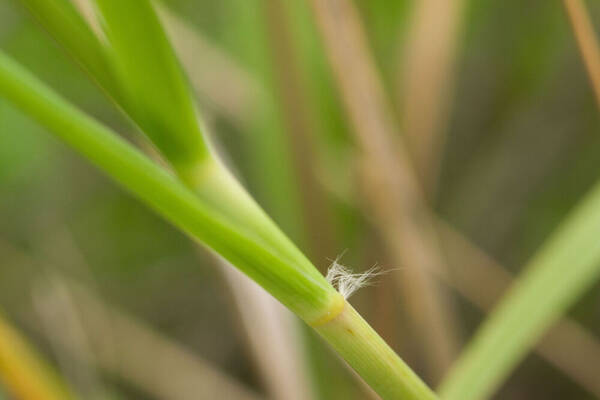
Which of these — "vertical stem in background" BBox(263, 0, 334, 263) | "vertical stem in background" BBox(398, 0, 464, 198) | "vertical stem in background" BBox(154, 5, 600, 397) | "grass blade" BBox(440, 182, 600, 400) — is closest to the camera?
"grass blade" BBox(440, 182, 600, 400)

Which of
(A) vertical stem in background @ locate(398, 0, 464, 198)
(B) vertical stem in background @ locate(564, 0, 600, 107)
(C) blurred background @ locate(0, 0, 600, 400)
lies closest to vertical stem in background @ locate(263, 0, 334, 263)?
(C) blurred background @ locate(0, 0, 600, 400)

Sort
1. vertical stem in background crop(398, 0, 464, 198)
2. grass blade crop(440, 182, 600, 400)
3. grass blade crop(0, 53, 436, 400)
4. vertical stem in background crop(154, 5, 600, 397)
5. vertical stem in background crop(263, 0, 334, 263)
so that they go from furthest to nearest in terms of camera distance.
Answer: vertical stem in background crop(154, 5, 600, 397) → vertical stem in background crop(398, 0, 464, 198) → vertical stem in background crop(263, 0, 334, 263) → grass blade crop(440, 182, 600, 400) → grass blade crop(0, 53, 436, 400)

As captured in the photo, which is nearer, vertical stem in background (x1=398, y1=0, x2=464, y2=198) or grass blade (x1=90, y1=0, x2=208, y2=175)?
grass blade (x1=90, y1=0, x2=208, y2=175)

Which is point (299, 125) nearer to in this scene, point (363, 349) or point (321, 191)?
point (321, 191)

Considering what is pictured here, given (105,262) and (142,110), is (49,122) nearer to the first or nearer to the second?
(142,110)

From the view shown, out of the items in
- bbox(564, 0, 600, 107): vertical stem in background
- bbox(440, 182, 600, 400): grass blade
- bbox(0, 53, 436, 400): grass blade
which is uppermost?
bbox(564, 0, 600, 107): vertical stem in background

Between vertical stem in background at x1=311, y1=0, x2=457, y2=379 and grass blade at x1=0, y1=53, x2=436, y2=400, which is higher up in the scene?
vertical stem in background at x1=311, y1=0, x2=457, y2=379

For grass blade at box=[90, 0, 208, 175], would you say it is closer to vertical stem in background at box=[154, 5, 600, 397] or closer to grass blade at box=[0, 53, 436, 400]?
grass blade at box=[0, 53, 436, 400]

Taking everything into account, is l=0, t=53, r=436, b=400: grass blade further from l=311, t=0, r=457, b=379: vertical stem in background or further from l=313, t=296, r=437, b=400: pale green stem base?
l=311, t=0, r=457, b=379: vertical stem in background

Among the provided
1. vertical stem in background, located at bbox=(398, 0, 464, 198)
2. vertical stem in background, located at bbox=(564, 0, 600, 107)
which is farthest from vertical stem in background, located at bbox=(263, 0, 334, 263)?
vertical stem in background, located at bbox=(564, 0, 600, 107)

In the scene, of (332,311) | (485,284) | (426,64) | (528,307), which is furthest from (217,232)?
(485,284)
